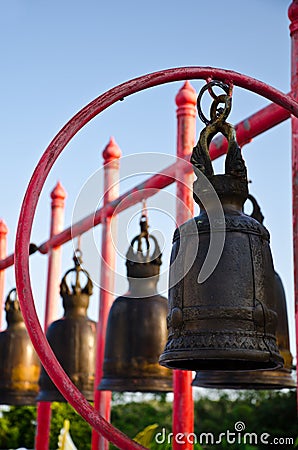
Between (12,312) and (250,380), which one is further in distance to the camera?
(12,312)

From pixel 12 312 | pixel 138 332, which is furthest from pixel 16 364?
pixel 138 332

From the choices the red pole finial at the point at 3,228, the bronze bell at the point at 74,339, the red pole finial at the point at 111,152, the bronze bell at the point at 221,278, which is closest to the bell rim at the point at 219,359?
the bronze bell at the point at 221,278

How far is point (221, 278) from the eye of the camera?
2.19 m

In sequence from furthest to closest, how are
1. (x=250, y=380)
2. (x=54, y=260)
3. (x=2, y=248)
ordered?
(x=2, y=248)
(x=54, y=260)
(x=250, y=380)

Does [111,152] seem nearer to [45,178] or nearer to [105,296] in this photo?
[105,296]

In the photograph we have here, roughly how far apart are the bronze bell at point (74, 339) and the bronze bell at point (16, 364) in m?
0.54

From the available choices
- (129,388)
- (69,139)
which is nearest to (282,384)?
(129,388)

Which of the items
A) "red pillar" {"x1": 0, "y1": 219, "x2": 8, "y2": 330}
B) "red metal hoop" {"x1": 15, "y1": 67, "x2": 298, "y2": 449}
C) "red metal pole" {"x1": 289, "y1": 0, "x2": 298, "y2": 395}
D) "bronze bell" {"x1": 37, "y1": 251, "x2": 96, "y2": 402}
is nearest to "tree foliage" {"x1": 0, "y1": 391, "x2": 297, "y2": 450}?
"red pillar" {"x1": 0, "y1": 219, "x2": 8, "y2": 330}

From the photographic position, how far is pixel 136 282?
3.66 meters

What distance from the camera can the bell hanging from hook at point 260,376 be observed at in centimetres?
306

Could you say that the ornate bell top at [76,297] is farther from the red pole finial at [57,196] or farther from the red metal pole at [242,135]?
the red pole finial at [57,196]

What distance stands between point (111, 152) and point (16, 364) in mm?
1469

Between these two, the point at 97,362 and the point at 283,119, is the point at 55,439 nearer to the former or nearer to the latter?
the point at 97,362

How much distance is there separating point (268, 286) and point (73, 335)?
95.7 inches
